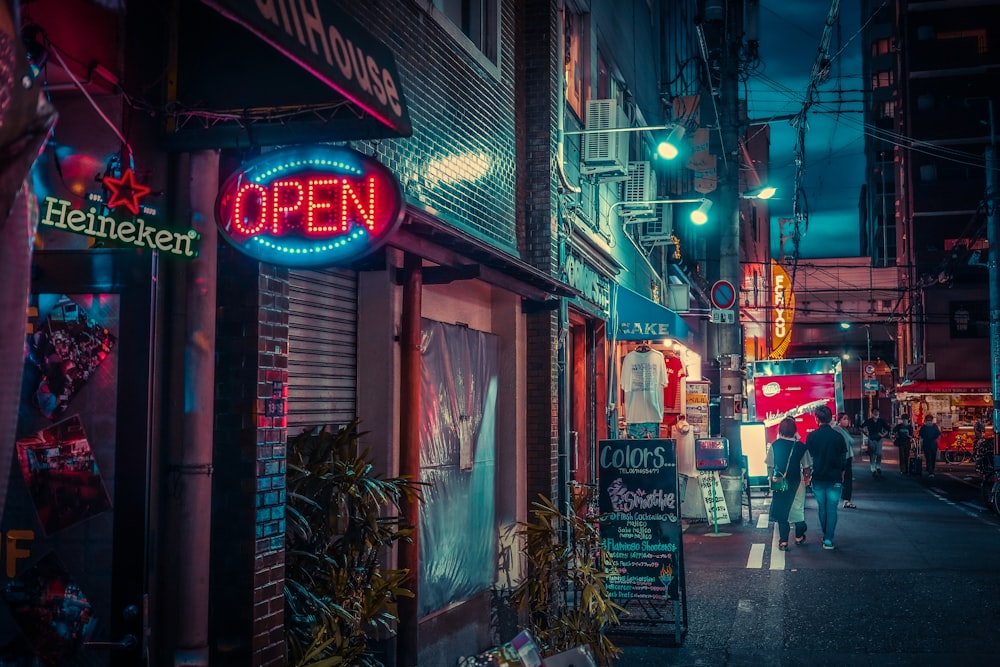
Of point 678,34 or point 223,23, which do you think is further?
point 678,34

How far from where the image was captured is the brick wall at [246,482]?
5.05 meters

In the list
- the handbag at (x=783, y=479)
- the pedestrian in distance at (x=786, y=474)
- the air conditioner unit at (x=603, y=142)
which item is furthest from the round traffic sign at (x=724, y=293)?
the air conditioner unit at (x=603, y=142)

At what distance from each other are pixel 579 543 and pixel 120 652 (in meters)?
5.42

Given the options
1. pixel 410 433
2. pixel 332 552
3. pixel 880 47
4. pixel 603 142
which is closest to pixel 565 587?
pixel 410 433

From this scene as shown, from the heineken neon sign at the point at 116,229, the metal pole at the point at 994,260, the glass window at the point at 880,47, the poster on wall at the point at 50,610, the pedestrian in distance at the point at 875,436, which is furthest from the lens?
the glass window at the point at 880,47

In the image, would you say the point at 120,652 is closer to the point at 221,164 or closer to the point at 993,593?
the point at 221,164

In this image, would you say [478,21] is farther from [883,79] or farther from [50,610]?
[883,79]

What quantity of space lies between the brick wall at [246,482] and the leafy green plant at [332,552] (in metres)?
0.28

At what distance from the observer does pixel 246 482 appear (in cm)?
509

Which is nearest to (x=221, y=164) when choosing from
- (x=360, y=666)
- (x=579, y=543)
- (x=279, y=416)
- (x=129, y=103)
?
(x=129, y=103)

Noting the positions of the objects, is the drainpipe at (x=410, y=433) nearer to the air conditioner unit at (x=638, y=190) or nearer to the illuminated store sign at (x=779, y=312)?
the air conditioner unit at (x=638, y=190)

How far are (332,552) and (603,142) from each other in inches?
366

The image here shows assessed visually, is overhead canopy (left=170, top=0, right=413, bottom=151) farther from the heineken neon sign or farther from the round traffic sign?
the round traffic sign

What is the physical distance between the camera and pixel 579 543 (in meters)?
9.23
